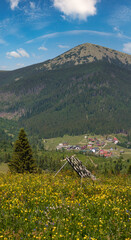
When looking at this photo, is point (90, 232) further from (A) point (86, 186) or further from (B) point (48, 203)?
(A) point (86, 186)

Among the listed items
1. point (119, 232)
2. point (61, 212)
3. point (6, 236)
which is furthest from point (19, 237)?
point (119, 232)

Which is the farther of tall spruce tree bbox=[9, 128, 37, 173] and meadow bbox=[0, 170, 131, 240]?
tall spruce tree bbox=[9, 128, 37, 173]

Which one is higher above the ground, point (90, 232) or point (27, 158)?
point (90, 232)

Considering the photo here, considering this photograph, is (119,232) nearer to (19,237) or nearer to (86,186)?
(19,237)

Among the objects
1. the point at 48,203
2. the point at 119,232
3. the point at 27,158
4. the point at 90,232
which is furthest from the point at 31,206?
the point at 27,158

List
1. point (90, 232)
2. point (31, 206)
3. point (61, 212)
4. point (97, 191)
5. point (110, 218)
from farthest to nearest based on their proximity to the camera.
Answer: point (97, 191) → point (31, 206) → point (61, 212) → point (110, 218) → point (90, 232)

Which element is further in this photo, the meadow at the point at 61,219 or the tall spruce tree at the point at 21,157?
the tall spruce tree at the point at 21,157

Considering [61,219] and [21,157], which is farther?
[21,157]

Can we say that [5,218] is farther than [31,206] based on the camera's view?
No

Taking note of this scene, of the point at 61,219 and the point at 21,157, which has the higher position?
the point at 61,219

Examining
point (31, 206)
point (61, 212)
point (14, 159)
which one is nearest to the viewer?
point (61, 212)

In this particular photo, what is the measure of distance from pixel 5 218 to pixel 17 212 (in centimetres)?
97

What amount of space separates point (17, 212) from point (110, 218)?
5.05 meters

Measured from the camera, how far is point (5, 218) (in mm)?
9453
